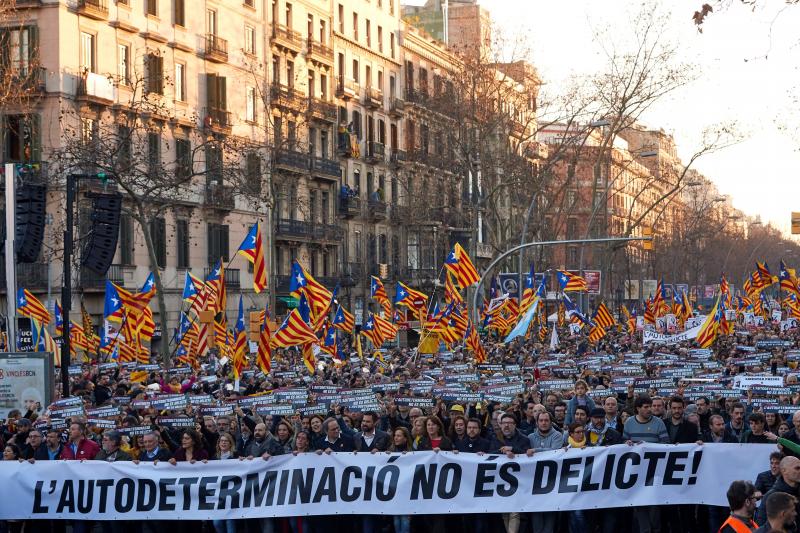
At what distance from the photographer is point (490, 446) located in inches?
505

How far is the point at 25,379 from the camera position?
19547 mm

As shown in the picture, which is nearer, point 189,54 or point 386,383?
point 386,383

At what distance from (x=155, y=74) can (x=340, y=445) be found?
32675 mm

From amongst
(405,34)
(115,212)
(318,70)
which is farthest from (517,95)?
(115,212)

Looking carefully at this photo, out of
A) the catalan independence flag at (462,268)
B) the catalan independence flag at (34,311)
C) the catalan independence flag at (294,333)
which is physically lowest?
the catalan independence flag at (294,333)

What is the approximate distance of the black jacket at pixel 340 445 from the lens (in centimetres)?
1311

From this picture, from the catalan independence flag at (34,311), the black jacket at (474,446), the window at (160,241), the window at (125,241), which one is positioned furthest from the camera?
the window at (160,241)

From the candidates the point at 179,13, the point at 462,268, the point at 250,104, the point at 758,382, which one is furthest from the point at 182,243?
the point at 758,382

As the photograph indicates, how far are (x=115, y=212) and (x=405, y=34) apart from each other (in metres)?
47.5

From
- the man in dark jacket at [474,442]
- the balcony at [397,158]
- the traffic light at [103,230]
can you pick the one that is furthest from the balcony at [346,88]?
the man in dark jacket at [474,442]

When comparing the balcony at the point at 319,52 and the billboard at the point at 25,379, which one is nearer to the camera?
the billboard at the point at 25,379

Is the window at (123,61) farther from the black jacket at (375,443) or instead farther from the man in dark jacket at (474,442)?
the man in dark jacket at (474,442)

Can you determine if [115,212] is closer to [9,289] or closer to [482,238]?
[9,289]

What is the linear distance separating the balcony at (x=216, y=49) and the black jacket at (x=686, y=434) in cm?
3711
